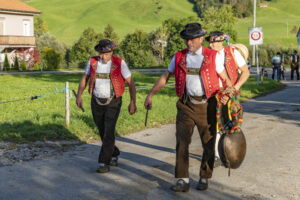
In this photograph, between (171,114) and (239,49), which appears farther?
(171,114)

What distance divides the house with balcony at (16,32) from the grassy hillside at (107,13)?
7287 centimetres

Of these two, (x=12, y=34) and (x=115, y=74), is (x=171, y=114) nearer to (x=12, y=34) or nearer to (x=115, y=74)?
(x=115, y=74)

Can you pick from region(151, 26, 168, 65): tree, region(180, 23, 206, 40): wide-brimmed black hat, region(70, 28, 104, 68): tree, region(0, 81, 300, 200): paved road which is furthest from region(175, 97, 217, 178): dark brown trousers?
region(70, 28, 104, 68): tree

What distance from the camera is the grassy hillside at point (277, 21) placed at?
4473 inches

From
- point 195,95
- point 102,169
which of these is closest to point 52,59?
point 102,169

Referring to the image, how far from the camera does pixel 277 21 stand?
135000mm

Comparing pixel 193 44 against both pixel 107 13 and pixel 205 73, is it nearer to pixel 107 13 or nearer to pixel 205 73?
pixel 205 73

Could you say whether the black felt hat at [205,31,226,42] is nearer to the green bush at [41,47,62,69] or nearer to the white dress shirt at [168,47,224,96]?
the white dress shirt at [168,47,224,96]

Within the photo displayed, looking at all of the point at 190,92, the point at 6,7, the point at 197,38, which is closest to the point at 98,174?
the point at 190,92

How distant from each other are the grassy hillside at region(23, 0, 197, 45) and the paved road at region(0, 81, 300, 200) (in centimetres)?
11849

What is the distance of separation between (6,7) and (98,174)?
4765cm

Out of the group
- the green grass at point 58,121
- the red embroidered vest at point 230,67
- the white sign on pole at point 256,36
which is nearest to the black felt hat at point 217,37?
the red embroidered vest at point 230,67

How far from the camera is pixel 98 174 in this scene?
6.91 metres

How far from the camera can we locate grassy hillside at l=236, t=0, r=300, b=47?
11362cm
